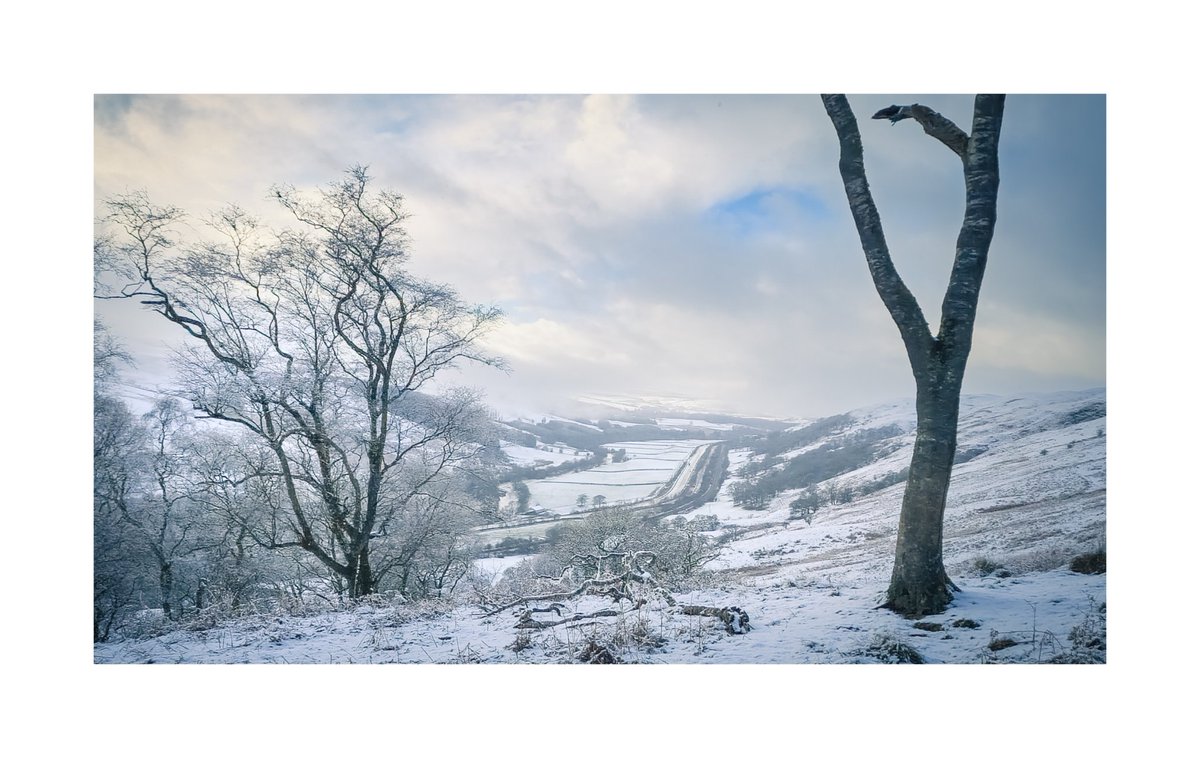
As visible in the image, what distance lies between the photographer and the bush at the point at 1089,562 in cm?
463

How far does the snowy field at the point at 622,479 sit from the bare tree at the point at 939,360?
2197 mm

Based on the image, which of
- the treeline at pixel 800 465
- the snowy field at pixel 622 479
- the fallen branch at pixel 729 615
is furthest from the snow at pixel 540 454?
the fallen branch at pixel 729 615

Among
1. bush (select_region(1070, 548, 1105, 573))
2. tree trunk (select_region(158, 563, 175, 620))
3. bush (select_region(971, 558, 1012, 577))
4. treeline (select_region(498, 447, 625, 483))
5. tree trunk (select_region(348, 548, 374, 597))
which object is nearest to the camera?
bush (select_region(1070, 548, 1105, 573))

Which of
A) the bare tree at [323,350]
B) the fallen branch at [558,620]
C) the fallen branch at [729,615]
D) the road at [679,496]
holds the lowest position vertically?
the fallen branch at [558,620]

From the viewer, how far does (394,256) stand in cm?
549

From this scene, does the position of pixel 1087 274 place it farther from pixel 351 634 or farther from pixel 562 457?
pixel 351 634

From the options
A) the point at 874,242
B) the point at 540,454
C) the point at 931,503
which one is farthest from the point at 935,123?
the point at 540,454

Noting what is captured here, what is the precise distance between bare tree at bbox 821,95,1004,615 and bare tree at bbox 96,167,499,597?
4.30m

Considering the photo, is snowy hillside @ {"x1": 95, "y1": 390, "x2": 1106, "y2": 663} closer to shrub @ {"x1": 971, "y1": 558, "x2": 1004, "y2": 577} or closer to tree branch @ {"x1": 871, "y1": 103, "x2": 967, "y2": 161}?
shrub @ {"x1": 971, "y1": 558, "x2": 1004, "y2": 577}

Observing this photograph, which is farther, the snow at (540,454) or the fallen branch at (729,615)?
the snow at (540,454)

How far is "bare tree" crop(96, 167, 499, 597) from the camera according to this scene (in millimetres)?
5355

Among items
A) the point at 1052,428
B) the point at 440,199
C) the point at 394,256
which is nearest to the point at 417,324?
the point at 394,256

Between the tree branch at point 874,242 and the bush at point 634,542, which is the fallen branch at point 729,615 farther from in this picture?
the tree branch at point 874,242

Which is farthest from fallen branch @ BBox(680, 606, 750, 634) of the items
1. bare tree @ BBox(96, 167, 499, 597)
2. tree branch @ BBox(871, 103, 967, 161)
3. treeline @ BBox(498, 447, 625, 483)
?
tree branch @ BBox(871, 103, 967, 161)
